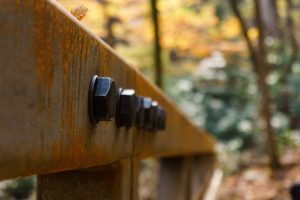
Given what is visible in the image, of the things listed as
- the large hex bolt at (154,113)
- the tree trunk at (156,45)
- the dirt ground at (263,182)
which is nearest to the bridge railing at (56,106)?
the large hex bolt at (154,113)

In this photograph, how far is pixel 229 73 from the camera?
17406mm

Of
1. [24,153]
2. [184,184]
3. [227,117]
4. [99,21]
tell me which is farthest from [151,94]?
[227,117]

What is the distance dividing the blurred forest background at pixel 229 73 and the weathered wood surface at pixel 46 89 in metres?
8.04

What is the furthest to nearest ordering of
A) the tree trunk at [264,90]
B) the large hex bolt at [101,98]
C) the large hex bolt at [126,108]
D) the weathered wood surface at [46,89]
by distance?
the tree trunk at [264,90], the large hex bolt at [126,108], the large hex bolt at [101,98], the weathered wood surface at [46,89]

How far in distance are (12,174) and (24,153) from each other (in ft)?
0.12

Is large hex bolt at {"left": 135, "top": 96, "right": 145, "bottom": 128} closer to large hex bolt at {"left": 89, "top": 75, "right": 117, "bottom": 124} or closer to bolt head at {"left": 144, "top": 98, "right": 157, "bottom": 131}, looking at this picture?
bolt head at {"left": 144, "top": 98, "right": 157, "bottom": 131}

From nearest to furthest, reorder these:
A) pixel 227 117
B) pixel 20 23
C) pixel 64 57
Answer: pixel 20 23
pixel 64 57
pixel 227 117

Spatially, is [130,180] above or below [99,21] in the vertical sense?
below

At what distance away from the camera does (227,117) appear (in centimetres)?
1600

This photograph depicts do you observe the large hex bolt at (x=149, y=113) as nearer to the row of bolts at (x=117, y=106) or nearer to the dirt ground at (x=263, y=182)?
the row of bolts at (x=117, y=106)

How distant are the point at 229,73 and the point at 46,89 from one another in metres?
16.9

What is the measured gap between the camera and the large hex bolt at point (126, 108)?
1.27m

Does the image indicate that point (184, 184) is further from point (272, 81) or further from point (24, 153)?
point (272, 81)

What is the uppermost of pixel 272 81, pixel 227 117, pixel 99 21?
pixel 99 21
